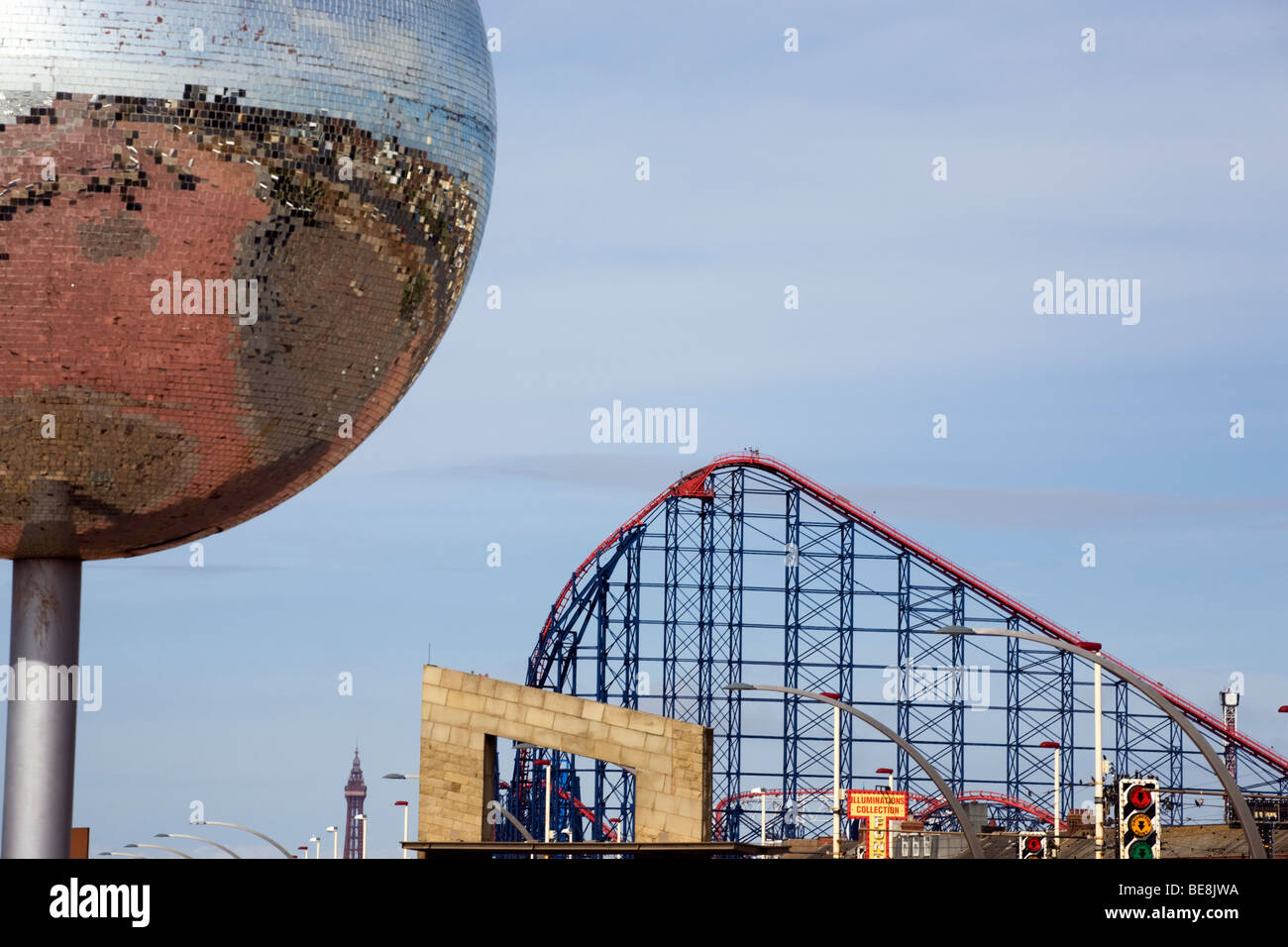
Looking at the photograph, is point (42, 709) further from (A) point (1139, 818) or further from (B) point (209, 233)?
(A) point (1139, 818)

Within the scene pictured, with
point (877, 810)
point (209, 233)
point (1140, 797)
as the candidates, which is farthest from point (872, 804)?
point (209, 233)

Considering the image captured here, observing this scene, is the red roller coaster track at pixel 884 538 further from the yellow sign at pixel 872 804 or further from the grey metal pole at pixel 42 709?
the grey metal pole at pixel 42 709

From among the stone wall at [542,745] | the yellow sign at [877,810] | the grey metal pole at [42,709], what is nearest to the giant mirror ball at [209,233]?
the grey metal pole at [42,709]
